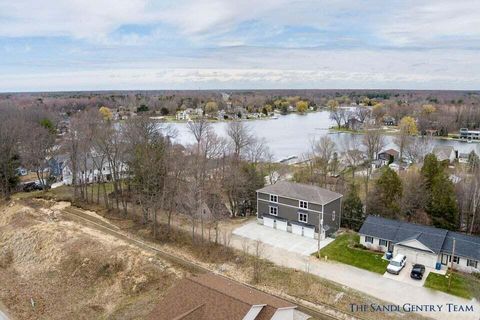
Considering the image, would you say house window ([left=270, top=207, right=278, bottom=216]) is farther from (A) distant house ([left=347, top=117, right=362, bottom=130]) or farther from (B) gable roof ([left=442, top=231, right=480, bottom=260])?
(A) distant house ([left=347, top=117, right=362, bottom=130])

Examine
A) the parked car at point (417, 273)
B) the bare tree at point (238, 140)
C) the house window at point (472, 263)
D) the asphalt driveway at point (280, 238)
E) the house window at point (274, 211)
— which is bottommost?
the asphalt driveway at point (280, 238)

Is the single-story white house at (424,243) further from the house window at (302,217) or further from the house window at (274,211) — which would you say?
the house window at (274,211)

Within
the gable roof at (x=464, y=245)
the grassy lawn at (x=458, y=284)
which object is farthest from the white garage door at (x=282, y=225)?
the gable roof at (x=464, y=245)

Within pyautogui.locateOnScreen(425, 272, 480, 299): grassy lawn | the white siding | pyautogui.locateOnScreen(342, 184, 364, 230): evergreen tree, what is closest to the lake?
pyautogui.locateOnScreen(342, 184, 364, 230): evergreen tree

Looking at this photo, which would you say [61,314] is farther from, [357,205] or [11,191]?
[11,191]

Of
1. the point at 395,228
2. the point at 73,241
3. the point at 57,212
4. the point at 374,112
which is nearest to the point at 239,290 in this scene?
the point at 395,228

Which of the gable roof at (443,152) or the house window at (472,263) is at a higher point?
the gable roof at (443,152)
